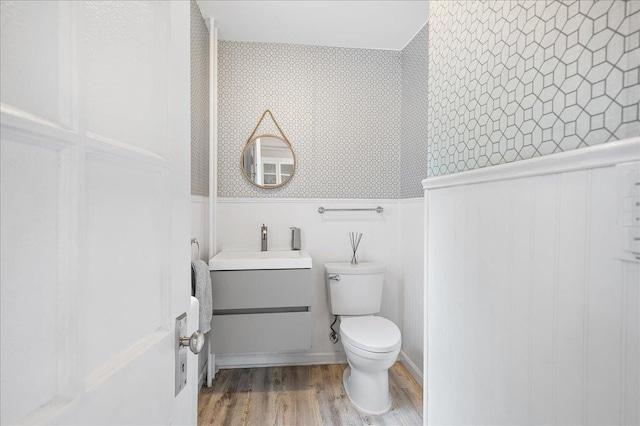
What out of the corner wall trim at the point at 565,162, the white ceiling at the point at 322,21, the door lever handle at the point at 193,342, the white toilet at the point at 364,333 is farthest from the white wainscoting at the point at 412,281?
the door lever handle at the point at 193,342

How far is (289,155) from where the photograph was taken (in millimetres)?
2572

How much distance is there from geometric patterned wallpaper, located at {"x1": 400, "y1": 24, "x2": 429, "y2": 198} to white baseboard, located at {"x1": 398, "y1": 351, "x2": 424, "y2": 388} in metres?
1.22

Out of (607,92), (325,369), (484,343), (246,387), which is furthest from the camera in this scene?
(325,369)

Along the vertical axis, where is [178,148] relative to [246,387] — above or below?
above

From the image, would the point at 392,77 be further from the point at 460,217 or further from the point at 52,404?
the point at 52,404

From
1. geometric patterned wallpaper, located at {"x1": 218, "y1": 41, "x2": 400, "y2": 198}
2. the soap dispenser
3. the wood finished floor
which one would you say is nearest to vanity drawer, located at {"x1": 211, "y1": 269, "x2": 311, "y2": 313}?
the soap dispenser

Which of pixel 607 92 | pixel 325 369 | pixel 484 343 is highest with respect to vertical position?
pixel 607 92

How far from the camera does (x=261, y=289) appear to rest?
206cm

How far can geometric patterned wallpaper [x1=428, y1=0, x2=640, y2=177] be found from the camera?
1.82 feet

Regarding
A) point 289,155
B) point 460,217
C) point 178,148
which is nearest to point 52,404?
point 178,148

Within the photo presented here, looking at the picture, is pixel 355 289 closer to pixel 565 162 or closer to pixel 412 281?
pixel 412 281

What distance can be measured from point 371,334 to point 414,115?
1.56 metres

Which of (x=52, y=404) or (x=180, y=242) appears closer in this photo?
(x=52, y=404)

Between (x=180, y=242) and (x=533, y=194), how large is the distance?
751mm
